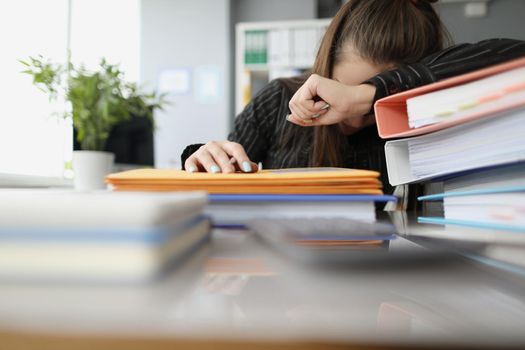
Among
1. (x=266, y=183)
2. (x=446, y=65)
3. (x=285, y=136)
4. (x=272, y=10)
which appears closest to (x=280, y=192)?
(x=266, y=183)

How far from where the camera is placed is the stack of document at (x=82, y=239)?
16 cm

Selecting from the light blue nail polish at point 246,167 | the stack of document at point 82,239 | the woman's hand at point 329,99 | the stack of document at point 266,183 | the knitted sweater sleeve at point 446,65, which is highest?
the knitted sweater sleeve at point 446,65

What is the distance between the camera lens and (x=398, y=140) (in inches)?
19.1

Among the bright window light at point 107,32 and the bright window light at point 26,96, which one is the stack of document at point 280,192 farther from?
the bright window light at point 107,32

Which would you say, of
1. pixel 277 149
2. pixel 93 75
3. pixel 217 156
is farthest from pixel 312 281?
pixel 93 75

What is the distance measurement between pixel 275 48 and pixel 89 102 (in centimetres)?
172

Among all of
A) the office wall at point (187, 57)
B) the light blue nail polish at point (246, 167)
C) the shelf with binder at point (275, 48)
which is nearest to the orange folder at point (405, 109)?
the light blue nail polish at point (246, 167)

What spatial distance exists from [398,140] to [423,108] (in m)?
0.12

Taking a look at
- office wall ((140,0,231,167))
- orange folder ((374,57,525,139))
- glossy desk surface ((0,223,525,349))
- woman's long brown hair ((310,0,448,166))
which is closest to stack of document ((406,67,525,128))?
orange folder ((374,57,525,139))

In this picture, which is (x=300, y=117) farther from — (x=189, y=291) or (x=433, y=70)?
(x=189, y=291)

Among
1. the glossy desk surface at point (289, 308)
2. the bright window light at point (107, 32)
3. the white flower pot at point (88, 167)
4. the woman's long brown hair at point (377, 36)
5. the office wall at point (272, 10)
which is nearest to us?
the glossy desk surface at point (289, 308)

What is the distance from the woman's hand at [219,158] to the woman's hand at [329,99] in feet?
0.39

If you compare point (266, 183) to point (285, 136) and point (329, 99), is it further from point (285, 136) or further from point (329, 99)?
point (285, 136)

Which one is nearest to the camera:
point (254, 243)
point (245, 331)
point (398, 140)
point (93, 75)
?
point (245, 331)
